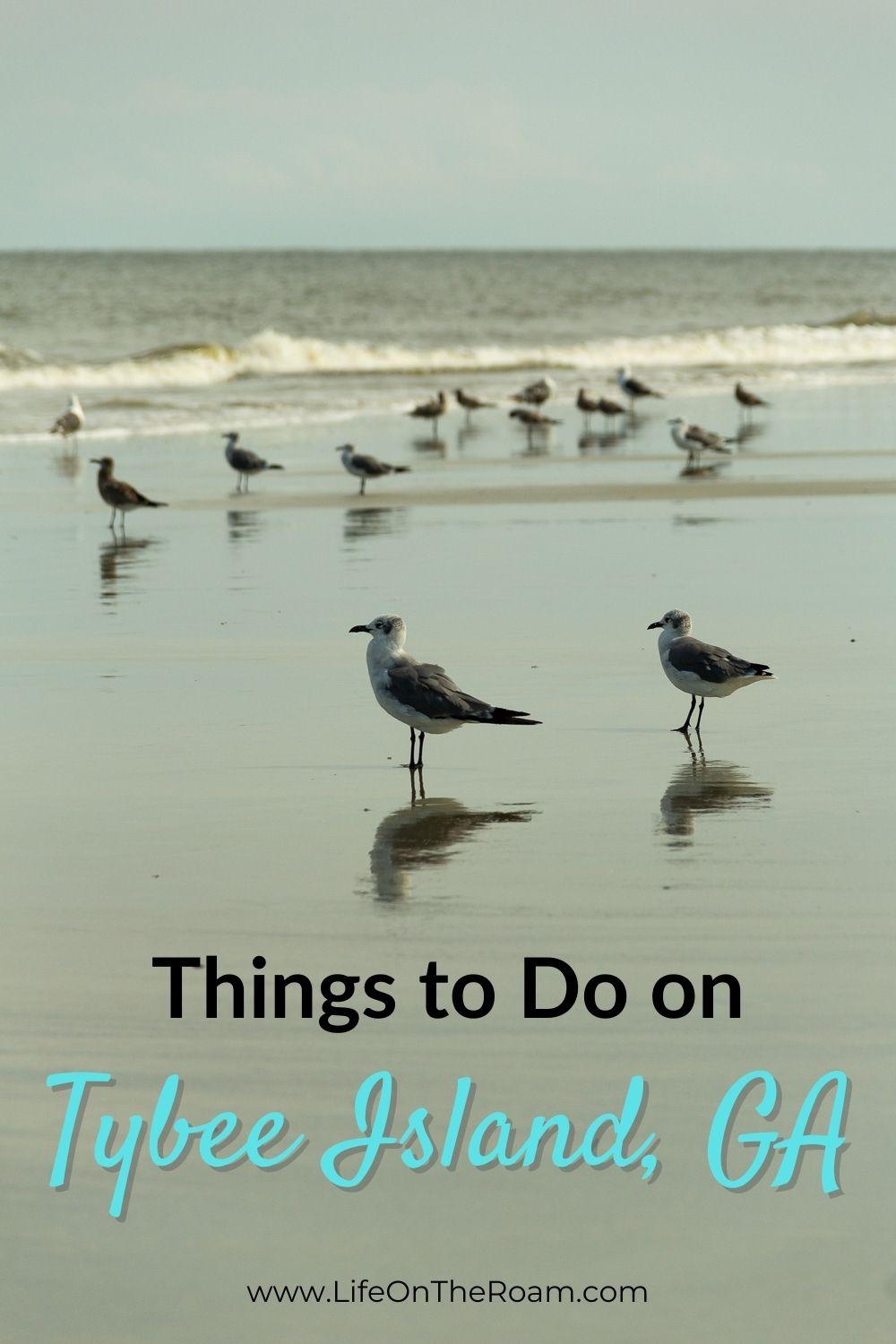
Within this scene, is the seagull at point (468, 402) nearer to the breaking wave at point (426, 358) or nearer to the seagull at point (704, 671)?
the breaking wave at point (426, 358)

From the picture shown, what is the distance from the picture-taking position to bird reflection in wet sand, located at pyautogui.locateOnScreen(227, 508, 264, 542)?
606 inches

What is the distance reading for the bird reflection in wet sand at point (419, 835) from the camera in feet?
20.2

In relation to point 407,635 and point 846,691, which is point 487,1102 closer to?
point 846,691

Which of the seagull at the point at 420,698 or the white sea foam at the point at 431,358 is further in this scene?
the white sea foam at the point at 431,358

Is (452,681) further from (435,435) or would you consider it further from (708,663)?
(435,435)

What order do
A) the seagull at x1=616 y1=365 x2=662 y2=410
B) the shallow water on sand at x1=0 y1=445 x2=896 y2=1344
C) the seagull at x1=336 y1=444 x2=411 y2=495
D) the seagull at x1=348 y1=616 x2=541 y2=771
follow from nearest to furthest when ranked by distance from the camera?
the shallow water on sand at x1=0 y1=445 x2=896 y2=1344
the seagull at x1=348 y1=616 x2=541 y2=771
the seagull at x1=336 y1=444 x2=411 y2=495
the seagull at x1=616 y1=365 x2=662 y2=410

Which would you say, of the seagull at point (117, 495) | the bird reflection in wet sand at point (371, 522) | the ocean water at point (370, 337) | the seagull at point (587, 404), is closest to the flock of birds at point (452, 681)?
the bird reflection in wet sand at point (371, 522)

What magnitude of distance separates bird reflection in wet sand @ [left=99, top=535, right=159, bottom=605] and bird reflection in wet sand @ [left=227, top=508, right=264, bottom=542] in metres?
0.65

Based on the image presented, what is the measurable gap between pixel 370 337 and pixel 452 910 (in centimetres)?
4957

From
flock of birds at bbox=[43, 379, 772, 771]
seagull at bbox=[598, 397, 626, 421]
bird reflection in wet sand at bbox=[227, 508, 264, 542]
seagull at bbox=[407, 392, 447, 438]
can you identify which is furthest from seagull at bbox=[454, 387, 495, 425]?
flock of birds at bbox=[43, 379, 772, 771]

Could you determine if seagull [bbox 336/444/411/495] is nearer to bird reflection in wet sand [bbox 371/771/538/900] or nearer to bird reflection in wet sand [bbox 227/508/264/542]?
bird reflection in wet sand [bbox 227/508/264/542]

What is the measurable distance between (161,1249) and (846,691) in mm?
5720

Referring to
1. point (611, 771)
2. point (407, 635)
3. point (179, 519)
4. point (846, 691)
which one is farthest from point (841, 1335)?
point (179, 519)

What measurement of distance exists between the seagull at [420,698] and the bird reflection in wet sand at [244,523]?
7.63 metres
